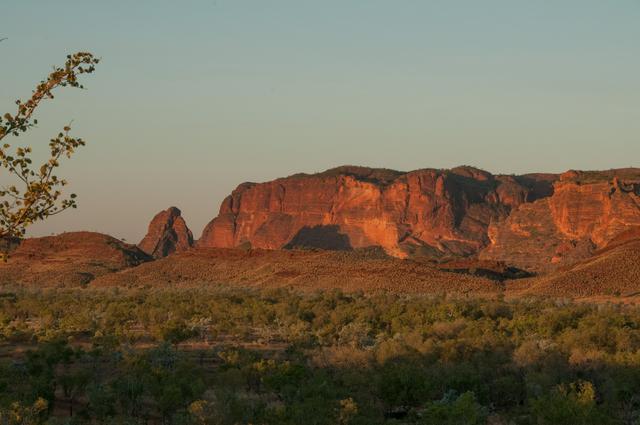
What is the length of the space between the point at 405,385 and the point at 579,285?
216 ft

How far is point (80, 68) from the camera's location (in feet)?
45.3

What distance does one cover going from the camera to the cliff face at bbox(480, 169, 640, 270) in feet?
482

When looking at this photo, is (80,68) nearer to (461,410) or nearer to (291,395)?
(461,410)

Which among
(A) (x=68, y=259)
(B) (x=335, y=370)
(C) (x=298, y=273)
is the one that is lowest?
(B) (x=335, y=370)

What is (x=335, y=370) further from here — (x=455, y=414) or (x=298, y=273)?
(x=298, y=273)

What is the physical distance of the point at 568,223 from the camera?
158m

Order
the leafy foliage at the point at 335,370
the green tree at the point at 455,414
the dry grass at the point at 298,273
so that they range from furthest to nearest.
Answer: the dry grass at the point at 298,273 < the leafy foliage at the point at 335,370 < the green tree at the point at 455,414

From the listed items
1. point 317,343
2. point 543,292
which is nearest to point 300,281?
point 543,292

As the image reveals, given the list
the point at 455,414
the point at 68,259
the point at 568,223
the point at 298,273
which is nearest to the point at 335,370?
the point at 455,414

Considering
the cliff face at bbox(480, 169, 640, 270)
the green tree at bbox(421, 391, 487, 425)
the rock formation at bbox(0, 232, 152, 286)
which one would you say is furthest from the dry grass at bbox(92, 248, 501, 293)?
the green tree at bbox(421, 391, 487, 425)

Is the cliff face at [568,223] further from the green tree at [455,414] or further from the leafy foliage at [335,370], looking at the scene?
the green tree at [455,414]

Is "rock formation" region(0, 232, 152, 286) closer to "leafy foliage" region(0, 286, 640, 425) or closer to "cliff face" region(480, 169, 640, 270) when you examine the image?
"cliff face" region(480, 169, 640, 270)

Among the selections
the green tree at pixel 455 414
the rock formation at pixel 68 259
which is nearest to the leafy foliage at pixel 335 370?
the green tree at pixel 455 414

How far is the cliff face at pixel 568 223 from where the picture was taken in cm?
14693
